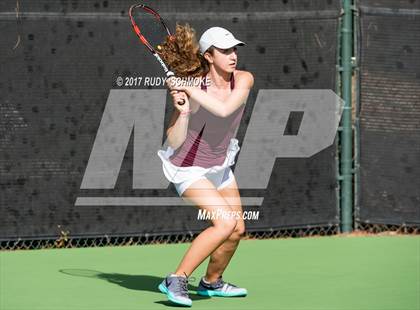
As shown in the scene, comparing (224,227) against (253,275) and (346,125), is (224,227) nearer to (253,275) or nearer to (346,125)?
(253,275)

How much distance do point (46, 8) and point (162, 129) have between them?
1.46 m

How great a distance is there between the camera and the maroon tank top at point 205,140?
7332 mm

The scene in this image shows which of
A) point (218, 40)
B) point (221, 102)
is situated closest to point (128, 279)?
point (221, 102)

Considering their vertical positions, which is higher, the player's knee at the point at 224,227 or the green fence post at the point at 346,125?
the green fence post at the point at 346,125

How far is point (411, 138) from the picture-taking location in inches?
408

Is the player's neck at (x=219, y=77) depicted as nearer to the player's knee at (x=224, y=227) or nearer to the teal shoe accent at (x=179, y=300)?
the player's knee at (x=224, y=227)

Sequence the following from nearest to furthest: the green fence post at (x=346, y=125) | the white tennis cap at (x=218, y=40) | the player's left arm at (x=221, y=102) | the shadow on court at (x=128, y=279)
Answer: the player's left arm at (x=221, y=102)
the white tennis cap at (x=218, y=40)
the shadow on court at (x=128, y=279)
the green fence post at (x=346, y=125)

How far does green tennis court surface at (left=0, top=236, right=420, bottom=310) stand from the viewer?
24.3ft

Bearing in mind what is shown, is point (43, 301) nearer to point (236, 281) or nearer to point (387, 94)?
point (236, 281)

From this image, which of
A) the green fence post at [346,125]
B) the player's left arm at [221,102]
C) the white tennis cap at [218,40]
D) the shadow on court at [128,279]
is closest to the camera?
the player's left arm at [221,102]

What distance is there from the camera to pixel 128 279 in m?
8.40

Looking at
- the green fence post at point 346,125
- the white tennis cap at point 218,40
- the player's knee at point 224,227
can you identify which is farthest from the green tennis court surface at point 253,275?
the white tennis cap at point 218,40

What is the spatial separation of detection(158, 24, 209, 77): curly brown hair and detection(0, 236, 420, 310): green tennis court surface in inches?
60.8

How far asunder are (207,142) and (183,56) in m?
0.59
